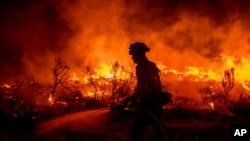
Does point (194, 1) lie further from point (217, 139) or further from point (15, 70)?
point (217, 139)

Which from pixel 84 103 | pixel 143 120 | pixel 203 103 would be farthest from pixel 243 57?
pixel 143 120

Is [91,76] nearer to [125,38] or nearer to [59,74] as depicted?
[59,74]

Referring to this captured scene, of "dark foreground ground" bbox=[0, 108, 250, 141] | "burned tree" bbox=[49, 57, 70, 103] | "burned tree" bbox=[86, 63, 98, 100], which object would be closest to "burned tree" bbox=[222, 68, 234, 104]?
"dark foreground ground" bbox=[0, 108, 250, 141]

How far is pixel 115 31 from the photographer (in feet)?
79.6

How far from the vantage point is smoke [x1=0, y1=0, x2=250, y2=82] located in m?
23.7

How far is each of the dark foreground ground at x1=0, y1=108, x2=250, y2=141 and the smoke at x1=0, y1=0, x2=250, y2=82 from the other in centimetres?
941

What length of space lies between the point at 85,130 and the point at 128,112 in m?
2.07

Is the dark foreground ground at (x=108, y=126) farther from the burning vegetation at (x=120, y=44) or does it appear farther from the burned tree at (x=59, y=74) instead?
the burning vegetation at (x=120, y=44)

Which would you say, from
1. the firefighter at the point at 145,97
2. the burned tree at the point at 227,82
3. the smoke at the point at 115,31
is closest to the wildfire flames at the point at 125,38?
the smoke at the point at 115,31

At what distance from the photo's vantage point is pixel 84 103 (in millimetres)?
17125

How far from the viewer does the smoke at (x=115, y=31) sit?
23688mm

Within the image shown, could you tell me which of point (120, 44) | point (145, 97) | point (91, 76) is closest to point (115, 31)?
point (120, 44)

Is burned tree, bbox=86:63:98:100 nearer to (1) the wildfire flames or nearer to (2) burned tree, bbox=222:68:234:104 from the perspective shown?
(1) the wildfire flames

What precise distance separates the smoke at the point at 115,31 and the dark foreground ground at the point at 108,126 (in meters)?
9.41
